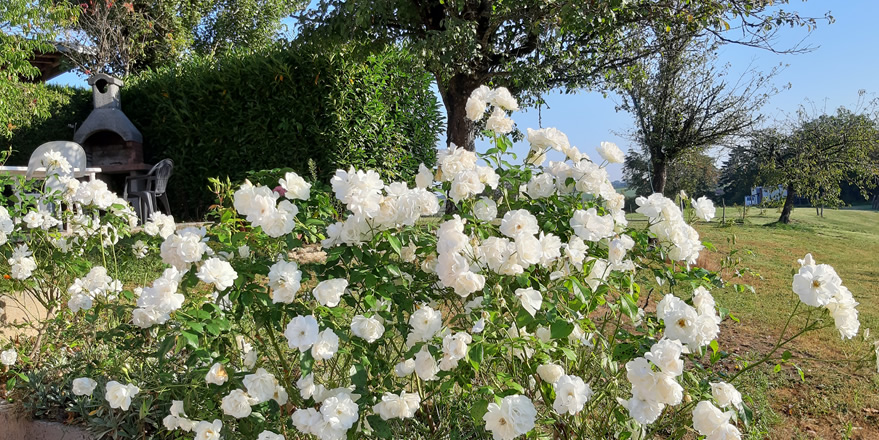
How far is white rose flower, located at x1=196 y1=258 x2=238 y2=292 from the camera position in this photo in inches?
56.1

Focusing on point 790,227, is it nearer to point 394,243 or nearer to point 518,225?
point 518,225

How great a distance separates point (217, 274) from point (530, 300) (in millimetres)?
821

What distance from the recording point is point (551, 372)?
1523 mm

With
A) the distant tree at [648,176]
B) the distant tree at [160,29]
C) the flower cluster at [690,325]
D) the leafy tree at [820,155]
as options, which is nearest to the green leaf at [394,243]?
the flower cluster at [690,325]

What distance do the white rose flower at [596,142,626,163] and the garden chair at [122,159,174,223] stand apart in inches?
269

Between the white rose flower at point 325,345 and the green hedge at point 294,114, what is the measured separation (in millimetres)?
4989

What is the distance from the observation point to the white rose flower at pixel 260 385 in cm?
154

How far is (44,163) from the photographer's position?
2789 mm

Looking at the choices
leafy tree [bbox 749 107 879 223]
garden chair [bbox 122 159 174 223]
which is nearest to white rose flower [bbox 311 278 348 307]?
garden chair [bbox 122 159 174 223]

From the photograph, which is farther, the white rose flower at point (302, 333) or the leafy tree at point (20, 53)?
the leafy tree at point (20, 53)

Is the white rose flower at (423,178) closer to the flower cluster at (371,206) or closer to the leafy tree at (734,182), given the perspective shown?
the flower cluster at (371,206)

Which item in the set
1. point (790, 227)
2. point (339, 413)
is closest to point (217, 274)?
point (339, 413)

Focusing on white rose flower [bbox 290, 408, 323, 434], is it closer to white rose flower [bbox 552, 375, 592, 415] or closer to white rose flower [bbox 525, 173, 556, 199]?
white rose flower [bbox 552, 375, 592, 415]

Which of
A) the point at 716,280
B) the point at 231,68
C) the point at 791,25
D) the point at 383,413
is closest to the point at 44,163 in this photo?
the point at 383,413
